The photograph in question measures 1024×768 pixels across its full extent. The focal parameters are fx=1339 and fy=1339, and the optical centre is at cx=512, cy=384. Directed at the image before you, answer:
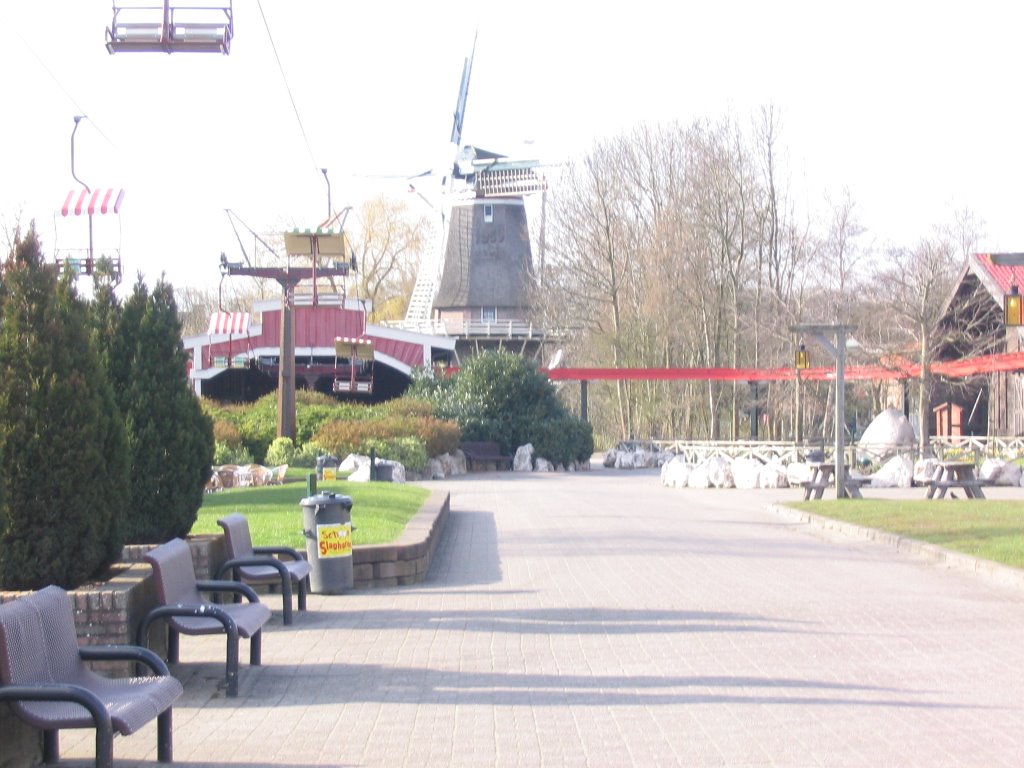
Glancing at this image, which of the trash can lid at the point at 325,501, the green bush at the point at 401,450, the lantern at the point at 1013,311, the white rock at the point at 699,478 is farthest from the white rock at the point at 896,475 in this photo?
the trash can lid at the point at 325,501

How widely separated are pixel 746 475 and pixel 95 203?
62.9 feet

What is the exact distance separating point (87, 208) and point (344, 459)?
1505 centimetres

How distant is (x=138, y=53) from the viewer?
11.5 m

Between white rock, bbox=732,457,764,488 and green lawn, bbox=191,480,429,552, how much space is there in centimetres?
1191

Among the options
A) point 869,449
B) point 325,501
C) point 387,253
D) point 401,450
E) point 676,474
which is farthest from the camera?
point 387,253

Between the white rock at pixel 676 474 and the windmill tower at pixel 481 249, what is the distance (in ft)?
129

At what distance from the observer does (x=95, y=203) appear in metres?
21.6

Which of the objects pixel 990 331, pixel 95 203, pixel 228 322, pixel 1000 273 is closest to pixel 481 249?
pixel 228 322

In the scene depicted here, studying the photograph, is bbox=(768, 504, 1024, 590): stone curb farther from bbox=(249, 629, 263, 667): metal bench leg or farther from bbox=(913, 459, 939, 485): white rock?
bbox=(913, 459, 939, 485): white rock

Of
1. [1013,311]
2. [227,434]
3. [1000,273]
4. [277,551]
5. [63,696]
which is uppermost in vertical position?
[1000,273]

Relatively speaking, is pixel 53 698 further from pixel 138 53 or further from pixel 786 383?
pixel 786 383

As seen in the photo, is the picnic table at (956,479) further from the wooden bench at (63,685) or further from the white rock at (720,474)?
the wooden bench at (63,685)

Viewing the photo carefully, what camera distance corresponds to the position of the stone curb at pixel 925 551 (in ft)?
47.3

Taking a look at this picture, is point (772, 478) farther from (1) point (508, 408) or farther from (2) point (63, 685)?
(2) point (63, 685)
